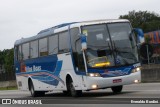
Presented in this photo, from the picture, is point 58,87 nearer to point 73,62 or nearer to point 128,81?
point 73,62

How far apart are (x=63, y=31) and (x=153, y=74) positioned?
45.1 feet

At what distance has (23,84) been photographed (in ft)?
101

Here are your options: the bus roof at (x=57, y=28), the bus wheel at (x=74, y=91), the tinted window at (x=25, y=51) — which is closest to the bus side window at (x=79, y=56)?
the bus roof at (x=57, y=28)

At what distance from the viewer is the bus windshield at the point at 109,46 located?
827 inches

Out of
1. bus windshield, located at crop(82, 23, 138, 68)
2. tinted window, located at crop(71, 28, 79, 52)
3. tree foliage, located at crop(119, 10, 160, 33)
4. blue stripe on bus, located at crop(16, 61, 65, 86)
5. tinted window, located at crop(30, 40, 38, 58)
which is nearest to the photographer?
bus windshield, located at crop(82, 23, 138, 68)

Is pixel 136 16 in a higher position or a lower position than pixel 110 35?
higher

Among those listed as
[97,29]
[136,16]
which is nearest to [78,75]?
[97,29]

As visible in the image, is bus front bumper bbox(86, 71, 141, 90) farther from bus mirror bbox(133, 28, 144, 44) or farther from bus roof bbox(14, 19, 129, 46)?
bus roof bbox(14, 19, 129, 46)

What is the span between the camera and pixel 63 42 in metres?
23.2

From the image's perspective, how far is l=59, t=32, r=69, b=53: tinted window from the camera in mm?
22719

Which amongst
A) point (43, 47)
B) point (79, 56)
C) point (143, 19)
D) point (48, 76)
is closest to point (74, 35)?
point (79, 56)

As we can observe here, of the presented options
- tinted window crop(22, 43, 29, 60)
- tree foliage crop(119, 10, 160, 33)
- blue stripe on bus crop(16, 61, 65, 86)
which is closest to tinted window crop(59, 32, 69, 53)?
blue stripe on bus crop(16, 61, 65, 86)

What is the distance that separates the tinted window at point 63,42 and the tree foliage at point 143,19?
10205cm

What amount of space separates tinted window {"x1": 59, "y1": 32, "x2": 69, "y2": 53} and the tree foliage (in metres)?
102
